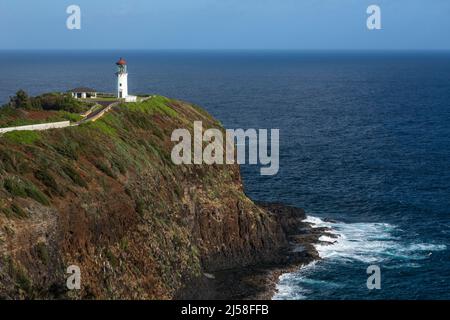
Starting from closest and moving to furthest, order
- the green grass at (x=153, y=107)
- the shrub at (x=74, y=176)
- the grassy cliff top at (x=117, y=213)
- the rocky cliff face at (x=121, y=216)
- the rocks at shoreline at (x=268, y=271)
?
the grassy cliff top at (x=117, y=213), the rocky cliff face at (x=121, y=216), the shrub at (x=74, y=176), the rocks at shoreline at (x=268, y=271), the green grass at (x=153, y=107)

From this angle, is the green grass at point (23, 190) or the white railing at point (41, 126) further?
the white railing at point (41, 126)

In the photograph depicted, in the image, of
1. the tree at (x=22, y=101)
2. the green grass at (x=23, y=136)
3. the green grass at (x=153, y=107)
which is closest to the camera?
the green grass at (x=23, y=136)

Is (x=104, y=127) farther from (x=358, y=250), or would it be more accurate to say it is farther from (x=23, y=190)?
A: (x=358, y=250)

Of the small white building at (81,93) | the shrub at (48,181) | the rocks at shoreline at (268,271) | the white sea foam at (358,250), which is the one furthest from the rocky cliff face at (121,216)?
the small white building at (81,93)

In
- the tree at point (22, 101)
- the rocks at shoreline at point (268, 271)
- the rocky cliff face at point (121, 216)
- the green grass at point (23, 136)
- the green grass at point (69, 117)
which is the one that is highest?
the tree at point (22, 101)

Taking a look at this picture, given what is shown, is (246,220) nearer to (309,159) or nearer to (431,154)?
(309,159)

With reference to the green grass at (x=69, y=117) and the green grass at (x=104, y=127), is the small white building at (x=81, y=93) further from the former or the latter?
the green grass at (x=104, y=127)
